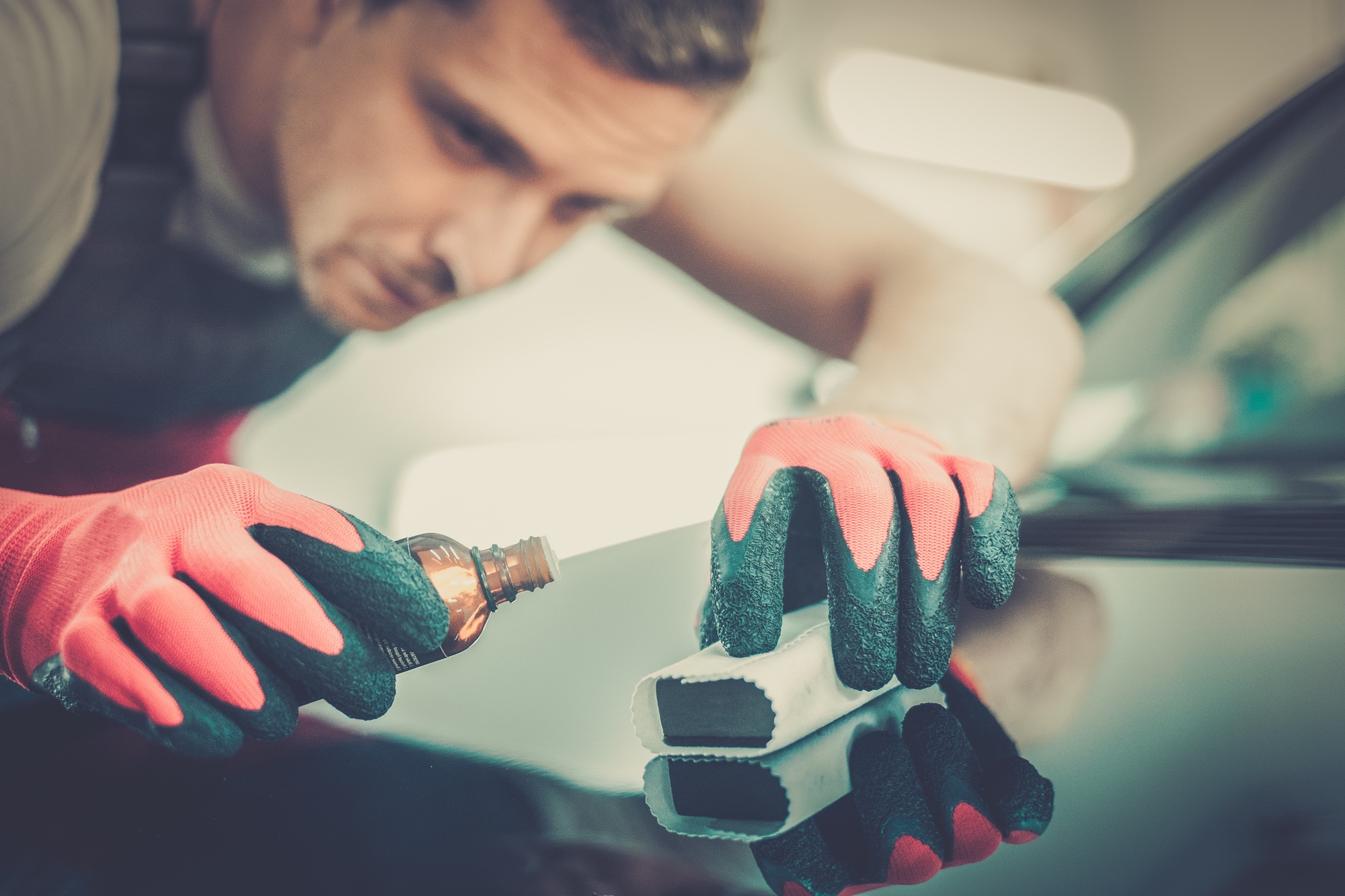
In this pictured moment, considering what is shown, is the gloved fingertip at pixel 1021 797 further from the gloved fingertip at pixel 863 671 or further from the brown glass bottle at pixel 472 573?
the brown glass bottle at pixel 472 573

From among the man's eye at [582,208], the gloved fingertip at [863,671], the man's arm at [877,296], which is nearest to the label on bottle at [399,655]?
the gloved fingertip at [863,671]

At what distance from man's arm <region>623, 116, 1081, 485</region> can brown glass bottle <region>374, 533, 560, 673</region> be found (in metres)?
0.42

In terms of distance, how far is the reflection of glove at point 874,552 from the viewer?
1.33 ft

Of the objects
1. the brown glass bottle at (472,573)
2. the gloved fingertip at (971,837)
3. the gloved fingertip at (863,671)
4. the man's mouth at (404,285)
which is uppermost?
the gloved fingertip at (971,837)

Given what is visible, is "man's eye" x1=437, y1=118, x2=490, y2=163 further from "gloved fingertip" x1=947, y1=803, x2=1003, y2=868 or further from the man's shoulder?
"gloved fingertip" x1=947, y1=803, x2=1003, y2=868

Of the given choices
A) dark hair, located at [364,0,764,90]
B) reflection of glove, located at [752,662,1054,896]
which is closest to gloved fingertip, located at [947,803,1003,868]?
reflection of glove, located at [752,662,1054,896]

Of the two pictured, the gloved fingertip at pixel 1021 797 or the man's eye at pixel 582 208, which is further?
the man's eye at pixel 582 208

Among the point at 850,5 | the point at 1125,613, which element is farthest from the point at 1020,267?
the point at 1125,613

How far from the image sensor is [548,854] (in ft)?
1.01

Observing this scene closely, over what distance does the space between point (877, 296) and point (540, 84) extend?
64 cm

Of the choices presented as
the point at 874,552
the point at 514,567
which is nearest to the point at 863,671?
the point at 874,552

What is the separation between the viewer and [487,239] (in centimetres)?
112

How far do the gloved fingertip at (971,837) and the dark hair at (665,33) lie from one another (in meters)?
1.00

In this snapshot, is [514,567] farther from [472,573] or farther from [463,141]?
[463,141]
